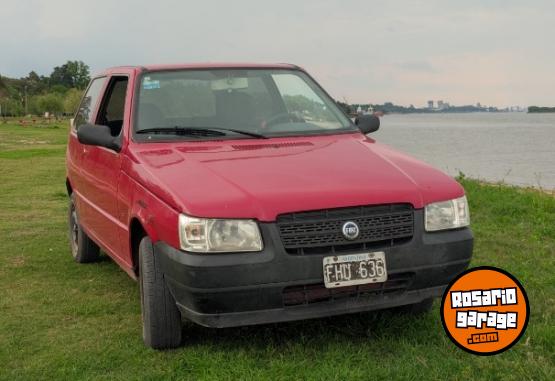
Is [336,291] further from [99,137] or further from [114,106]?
[114,106]

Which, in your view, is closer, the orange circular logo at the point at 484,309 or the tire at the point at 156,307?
the orange circular logo at the point at 484,309

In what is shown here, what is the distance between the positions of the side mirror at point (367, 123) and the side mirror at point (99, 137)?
1.86 m

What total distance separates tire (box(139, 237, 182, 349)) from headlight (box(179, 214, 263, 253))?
515 millimetres

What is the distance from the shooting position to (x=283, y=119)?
543 centimetres

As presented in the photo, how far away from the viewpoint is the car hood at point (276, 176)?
389 cm

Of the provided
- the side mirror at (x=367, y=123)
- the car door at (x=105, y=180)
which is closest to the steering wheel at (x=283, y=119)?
the side mirror at (x=367, y=123)

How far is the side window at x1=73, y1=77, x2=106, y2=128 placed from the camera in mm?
6715

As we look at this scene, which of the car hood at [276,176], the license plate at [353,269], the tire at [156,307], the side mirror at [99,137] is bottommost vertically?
the tire at [156,307]

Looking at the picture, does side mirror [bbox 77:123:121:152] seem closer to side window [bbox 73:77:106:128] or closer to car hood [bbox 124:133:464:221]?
car hood [bbox 124:133:464:221]

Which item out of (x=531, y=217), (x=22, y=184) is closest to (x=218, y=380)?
(x=531, y=217)

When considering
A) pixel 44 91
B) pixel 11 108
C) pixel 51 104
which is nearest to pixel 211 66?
pixel 51 104

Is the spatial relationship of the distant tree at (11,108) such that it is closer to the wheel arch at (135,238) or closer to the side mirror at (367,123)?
the side mirror at (367,123)

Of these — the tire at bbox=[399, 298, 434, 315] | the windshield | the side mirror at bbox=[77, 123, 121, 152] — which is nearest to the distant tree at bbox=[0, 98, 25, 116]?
the windshield

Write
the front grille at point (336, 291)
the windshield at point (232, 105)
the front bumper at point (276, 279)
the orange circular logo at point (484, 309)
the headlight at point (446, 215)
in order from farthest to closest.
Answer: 1. the windshield at point (232, 105)
2. the headlight at point (446, 215)
3. the front grille at point (336, 291)
4. the front bumper at point (276, 279)
5. the orange circular logo at point (484, 309)
